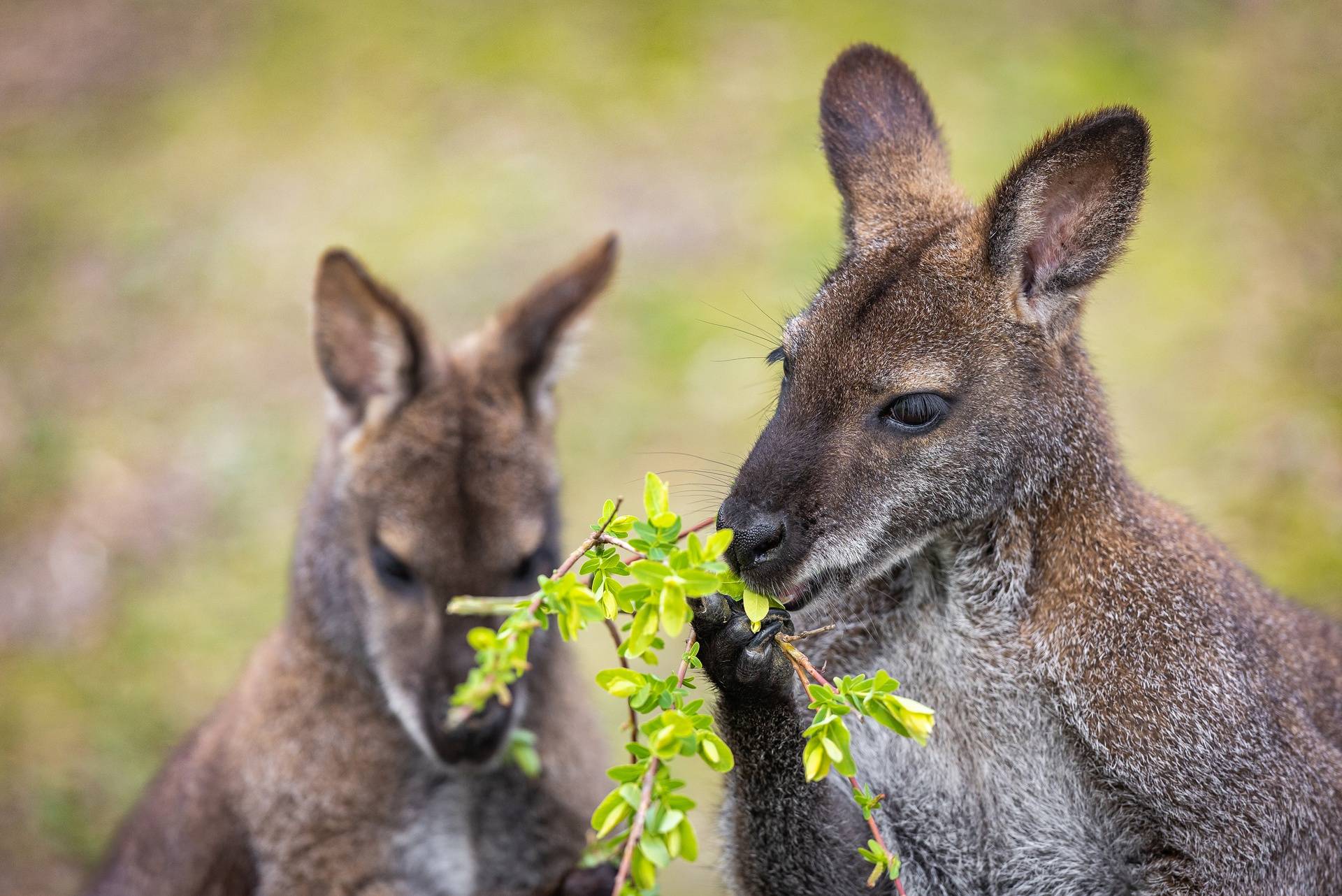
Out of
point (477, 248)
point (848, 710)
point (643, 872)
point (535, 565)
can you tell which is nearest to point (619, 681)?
point (643, 872)

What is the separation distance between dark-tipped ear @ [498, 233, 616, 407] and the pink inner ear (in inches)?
66.9

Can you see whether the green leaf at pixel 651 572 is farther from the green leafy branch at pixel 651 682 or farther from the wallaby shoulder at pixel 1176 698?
the wallaby shoulder at pixel 1176 698

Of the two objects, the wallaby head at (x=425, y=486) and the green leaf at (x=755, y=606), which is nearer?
the green leaf at (x=755, y=606)

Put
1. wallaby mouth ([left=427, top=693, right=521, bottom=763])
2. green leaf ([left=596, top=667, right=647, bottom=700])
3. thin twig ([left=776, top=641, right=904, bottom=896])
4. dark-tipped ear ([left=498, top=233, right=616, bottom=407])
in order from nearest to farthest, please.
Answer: green leaf ([left=596, top=667, right=647, bottom=700])
thin twig ([left=776, top=641, right=904, bottom=896])
wallaby mouth ([left=427, top=693, right=521, bottom=763])
dark-tipped ear ([left=498, top=233, right=616, bottom=407])

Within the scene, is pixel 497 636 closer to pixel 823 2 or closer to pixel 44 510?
pixel 44 510

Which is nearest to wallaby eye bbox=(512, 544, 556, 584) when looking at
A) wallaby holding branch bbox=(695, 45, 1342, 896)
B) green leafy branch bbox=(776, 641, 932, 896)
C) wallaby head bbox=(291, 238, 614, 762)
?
wallaby head bbox=(291, 238, 614, 762)

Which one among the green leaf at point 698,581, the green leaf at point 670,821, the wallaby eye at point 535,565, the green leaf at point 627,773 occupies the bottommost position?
the green leaf at point 670,821

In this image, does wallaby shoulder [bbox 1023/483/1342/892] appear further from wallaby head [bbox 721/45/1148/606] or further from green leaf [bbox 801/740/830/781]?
green leaf [bbox 801/740/830/781]

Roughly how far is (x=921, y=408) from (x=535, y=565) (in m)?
1.62

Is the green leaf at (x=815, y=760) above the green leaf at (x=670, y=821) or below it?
above

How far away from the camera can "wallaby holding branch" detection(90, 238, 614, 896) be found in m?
3.78

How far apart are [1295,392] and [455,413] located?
446 centimetres

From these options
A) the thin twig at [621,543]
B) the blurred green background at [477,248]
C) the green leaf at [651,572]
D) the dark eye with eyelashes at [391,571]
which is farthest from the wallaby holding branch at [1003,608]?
the blurred green background at [477,248]

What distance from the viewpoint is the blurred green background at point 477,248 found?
19.4 feet
